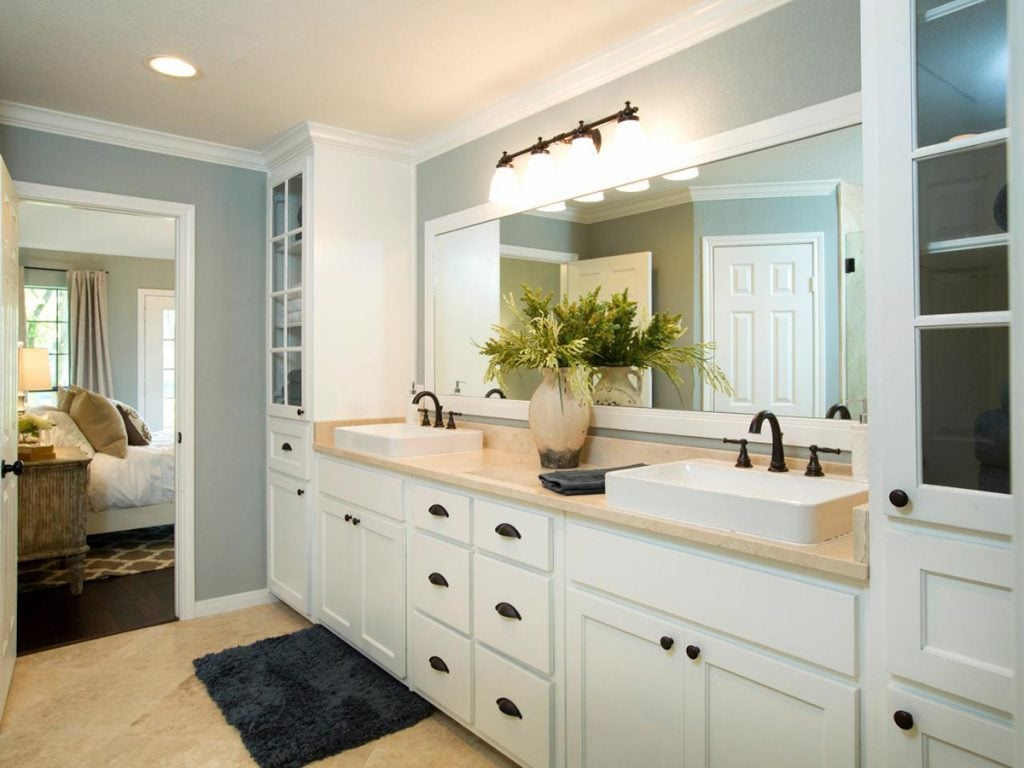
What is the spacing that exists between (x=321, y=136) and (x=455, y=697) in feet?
8.02

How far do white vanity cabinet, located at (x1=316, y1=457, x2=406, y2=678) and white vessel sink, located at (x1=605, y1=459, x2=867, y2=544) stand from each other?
Answer: 110cm

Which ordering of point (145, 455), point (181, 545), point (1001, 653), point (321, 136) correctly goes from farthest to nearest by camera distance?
1. point (145, 455)
2. point (181, 545)
3. point (321, 136)
4. point (1001, 653)

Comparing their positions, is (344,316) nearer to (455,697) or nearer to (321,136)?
(321,136)

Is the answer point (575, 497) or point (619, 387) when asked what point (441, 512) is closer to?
point (575, 497)

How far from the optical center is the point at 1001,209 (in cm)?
115

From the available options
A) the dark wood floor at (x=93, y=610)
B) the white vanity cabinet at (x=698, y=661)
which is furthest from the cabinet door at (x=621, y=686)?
the dark wood floor at (x=93, y=610)

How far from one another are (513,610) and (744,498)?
0.88 meters

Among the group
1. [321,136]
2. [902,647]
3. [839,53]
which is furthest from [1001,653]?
[321,136]

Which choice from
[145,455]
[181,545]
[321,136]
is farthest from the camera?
[145,455]

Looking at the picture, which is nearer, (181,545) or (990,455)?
(990,455)

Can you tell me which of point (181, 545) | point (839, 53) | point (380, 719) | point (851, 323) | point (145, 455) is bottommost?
point (380, 719)

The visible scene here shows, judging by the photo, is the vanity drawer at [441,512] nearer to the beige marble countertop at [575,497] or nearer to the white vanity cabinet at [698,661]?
the beige marble countertop at [575,497]

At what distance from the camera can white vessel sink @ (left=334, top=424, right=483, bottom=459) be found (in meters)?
2.66

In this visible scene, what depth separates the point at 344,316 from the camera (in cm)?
328
